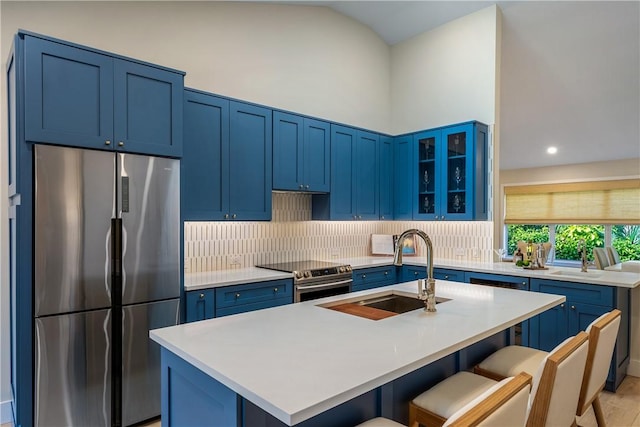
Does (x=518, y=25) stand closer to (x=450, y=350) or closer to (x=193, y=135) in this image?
(x=193, y=135)

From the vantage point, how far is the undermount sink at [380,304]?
6.97 feet

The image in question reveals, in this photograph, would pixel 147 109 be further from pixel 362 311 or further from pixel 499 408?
pixel 499 408

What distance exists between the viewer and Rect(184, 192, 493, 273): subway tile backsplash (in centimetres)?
362

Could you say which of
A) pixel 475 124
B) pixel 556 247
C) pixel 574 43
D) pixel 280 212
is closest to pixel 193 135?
pixel 280 212

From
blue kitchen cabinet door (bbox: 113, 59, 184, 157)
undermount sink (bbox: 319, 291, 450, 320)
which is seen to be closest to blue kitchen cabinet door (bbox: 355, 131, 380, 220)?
undermount sink (bbox: 319, 291, 450, 320)

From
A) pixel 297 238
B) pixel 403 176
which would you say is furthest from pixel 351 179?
pixel 297 238

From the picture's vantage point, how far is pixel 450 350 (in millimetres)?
1483

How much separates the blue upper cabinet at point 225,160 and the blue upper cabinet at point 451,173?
2.02 metres

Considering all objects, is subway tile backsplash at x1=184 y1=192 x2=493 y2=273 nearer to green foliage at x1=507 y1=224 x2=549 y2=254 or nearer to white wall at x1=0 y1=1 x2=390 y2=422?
white wall at x1=0 y1=1 x2=390 y2=422

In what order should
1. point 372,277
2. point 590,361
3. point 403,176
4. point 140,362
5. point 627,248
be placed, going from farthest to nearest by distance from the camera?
point 627,248, point 403,176, point 372,277, point 140,362, point 590,361

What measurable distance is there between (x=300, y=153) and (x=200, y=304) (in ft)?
6.00

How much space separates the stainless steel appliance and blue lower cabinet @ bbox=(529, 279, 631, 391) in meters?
1.77

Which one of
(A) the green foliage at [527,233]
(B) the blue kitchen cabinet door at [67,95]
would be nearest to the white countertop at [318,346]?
(B) the blue kitchen cabinet door at [67,95]

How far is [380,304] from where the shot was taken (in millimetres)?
2418
